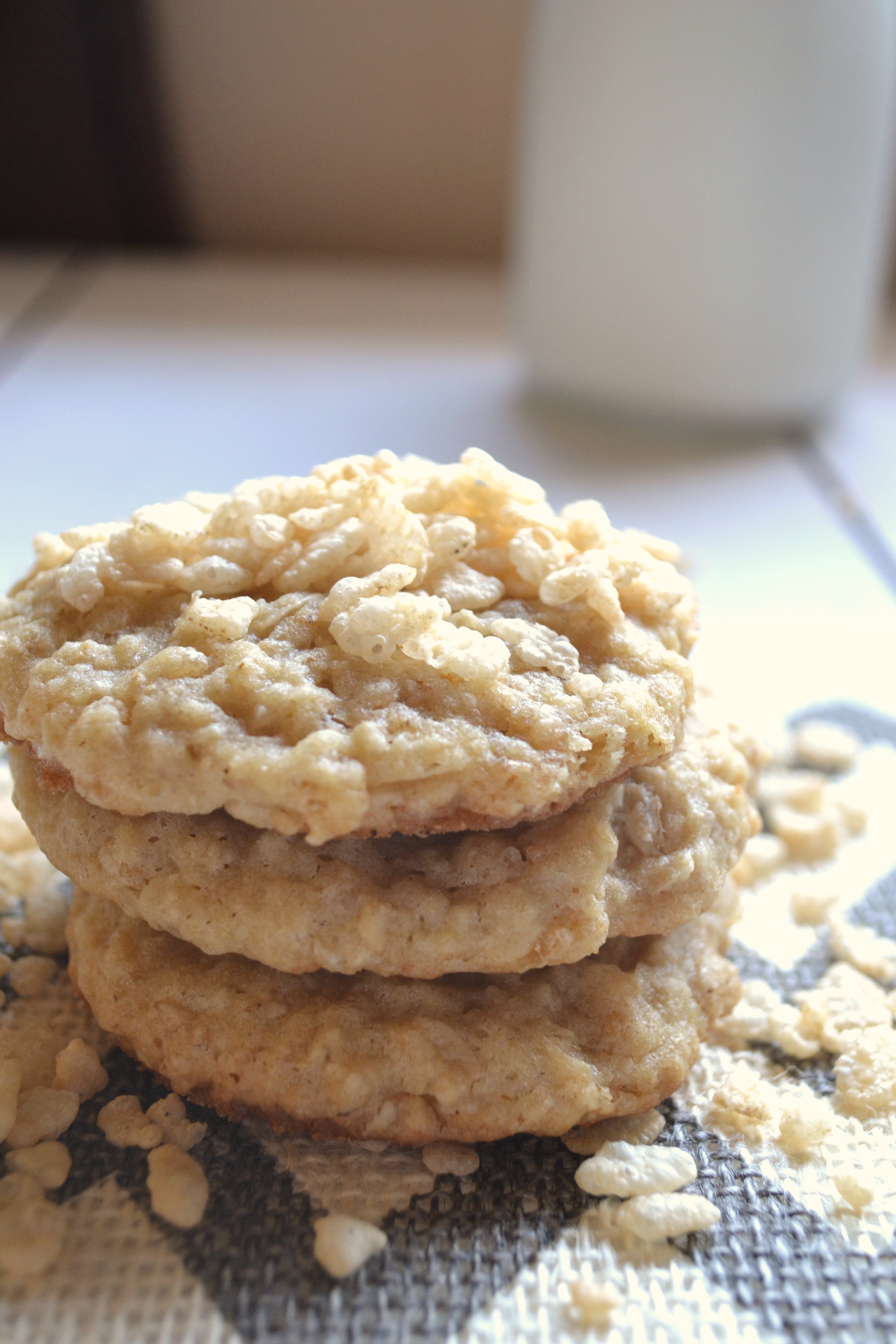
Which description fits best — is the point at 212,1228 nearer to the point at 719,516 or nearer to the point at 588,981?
the point at 588,981

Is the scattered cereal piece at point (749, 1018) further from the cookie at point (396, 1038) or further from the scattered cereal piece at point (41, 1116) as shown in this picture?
the scattered cereal piece at point (41, 1116)

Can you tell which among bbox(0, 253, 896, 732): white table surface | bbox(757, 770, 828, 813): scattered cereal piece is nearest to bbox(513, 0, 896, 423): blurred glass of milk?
bbox(0, 253, 896, 732): white table surface

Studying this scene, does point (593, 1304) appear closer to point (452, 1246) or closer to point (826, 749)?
point (452, 1246)

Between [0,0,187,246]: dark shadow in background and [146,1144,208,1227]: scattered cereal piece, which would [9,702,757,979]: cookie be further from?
[0,0,187,246]: dark shadow in background

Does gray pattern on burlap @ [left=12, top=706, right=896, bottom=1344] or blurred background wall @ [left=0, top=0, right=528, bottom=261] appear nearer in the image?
gray pattern on burlap @ [left=12, top=706, right=896, bottom=1344]

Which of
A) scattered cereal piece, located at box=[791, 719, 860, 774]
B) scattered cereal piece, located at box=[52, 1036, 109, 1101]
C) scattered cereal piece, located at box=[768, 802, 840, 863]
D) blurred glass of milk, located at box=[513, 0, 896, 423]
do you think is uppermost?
blurred glass of milk, located at box=[513, 0, 896, 423]

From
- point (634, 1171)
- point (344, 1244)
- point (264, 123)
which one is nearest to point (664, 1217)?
point (634, 1171)

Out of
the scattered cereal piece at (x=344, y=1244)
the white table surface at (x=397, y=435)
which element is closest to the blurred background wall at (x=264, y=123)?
the white table surface at (x=397, y=435)
